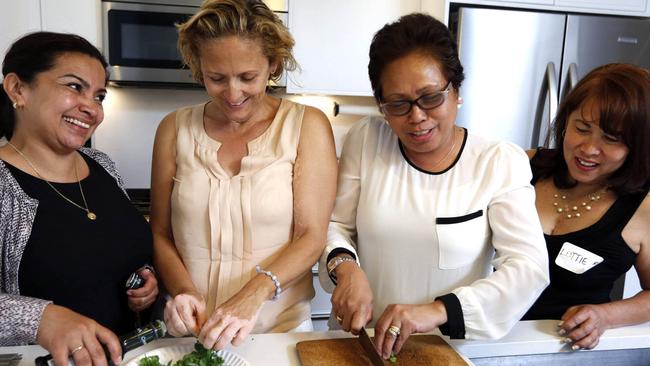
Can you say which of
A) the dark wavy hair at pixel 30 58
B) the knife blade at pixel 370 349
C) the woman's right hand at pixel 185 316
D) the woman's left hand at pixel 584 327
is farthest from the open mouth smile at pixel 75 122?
the woman's left hand at pixel 584 327

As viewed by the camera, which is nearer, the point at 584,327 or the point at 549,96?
the point at 584,327

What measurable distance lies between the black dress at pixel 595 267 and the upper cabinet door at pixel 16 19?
238 centimetres

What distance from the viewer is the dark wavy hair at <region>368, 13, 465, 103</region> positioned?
109 cm

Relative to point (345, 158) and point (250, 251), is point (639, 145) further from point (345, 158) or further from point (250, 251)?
point (250, 251)

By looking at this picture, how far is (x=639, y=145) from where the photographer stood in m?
1.22

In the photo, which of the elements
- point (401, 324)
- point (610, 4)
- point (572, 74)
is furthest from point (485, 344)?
point (610, 4)

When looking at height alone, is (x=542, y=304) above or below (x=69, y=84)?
below

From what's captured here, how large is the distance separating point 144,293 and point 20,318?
31 cm

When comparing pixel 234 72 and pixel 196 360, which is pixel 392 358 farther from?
pixel 234 72

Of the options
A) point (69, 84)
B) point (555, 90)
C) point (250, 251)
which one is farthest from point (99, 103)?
point (555, 90)

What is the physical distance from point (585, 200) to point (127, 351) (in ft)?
3.80

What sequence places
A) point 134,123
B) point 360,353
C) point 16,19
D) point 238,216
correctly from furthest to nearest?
point 134,123
point 16,19
point 238,216
point 360,353

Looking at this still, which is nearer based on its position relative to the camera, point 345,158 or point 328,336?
point 328,336

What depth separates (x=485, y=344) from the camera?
1.04 meters
